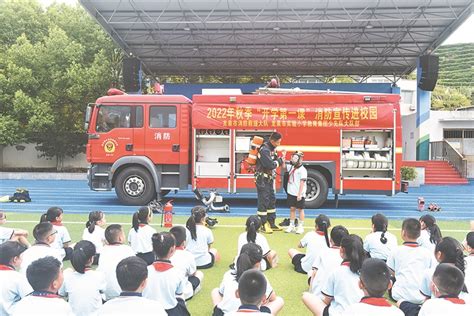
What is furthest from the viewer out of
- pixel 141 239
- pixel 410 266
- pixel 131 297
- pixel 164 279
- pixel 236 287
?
pixel 141 239

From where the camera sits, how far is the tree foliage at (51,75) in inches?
853

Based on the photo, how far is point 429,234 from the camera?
5211mm

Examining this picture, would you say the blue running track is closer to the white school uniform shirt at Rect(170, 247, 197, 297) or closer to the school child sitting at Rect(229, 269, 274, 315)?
the white school uniform shirt at Rect(170, 247, 197, 297)

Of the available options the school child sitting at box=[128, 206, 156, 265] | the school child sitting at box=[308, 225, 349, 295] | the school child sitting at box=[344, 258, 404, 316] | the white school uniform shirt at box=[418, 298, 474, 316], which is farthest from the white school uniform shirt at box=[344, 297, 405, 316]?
the school child sitting at box=[128, 206, 156, 265]

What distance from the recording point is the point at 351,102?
1166cm

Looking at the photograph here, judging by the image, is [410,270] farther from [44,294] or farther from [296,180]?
[296,180]

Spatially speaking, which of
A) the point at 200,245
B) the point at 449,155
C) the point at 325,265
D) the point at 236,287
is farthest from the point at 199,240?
the point at 449,155

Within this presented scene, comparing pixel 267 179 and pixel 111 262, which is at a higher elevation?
pixel 267 179

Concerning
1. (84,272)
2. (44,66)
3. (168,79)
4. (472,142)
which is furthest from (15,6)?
(472,142)

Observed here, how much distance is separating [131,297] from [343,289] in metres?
1.67

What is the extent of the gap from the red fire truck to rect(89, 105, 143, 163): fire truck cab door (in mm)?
26

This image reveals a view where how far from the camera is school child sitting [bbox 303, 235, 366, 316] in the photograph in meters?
3.54

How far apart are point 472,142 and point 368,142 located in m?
18.1

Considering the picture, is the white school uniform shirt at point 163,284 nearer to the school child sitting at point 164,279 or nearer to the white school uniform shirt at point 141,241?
the school child sitting at point 164,279
